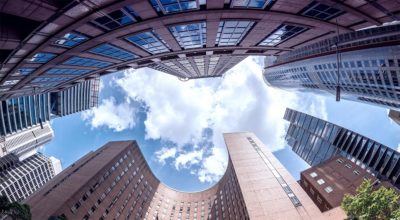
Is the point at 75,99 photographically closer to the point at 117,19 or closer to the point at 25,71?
the point at 25,71

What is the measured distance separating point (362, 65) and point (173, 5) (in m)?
83.9

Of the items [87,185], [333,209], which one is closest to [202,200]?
[87,185]

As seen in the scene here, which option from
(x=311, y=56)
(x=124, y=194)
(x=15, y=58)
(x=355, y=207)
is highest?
(x=311, y=56)

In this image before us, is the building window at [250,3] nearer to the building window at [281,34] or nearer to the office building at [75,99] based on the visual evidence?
the building window at [281,34]

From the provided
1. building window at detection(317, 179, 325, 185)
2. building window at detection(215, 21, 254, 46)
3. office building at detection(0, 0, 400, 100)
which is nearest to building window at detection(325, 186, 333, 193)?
building window at detection(317, 179, 325, 185)

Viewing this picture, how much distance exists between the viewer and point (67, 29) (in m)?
18.1

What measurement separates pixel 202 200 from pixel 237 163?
118 feet

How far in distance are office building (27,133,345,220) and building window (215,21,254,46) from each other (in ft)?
96.8

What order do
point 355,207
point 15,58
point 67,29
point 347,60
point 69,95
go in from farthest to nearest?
point 69,95
point 347,60
point 355,207
point 15,58
point 67,29

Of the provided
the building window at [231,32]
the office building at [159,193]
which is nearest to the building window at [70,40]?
the building window at [231,32]

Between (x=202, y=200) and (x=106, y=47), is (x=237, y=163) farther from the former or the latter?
(x=106, y=47)

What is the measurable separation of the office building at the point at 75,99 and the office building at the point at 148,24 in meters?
118

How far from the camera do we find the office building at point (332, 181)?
44.2m

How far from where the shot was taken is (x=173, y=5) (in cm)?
1839
